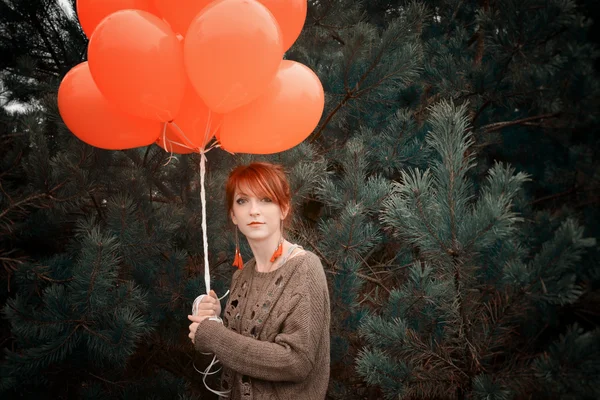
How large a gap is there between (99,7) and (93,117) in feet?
1.15

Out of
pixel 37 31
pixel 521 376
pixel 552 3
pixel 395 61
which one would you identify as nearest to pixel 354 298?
pixel 521 376

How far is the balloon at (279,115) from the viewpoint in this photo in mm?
1187

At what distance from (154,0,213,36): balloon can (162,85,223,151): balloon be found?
21 centimetres

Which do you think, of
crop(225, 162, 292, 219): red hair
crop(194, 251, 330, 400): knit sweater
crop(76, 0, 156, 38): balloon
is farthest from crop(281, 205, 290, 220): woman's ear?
crop(76, 0, 156, 38): balloon

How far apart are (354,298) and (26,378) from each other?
118 cm

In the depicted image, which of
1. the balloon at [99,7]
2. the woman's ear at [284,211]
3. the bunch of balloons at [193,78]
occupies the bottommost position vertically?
the woman's ear at [284,211]

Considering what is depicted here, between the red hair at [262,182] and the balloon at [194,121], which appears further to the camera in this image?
the balloon at [194,121]

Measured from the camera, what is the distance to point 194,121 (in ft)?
4.27

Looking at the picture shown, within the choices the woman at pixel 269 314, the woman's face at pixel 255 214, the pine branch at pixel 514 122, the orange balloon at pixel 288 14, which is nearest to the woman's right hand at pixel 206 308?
the woman at pixel 269 314

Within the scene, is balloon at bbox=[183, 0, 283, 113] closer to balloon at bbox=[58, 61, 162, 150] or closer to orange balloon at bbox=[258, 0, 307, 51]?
orange balloon at bbox=[258, 0, 307, 51]

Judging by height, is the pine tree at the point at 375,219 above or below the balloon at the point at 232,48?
below

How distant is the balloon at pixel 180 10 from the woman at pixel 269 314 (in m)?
0.51

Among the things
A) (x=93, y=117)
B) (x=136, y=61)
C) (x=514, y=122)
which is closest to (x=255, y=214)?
(x=136, y=61)

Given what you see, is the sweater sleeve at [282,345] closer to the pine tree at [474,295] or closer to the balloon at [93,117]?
the pine tree at [474,295]
